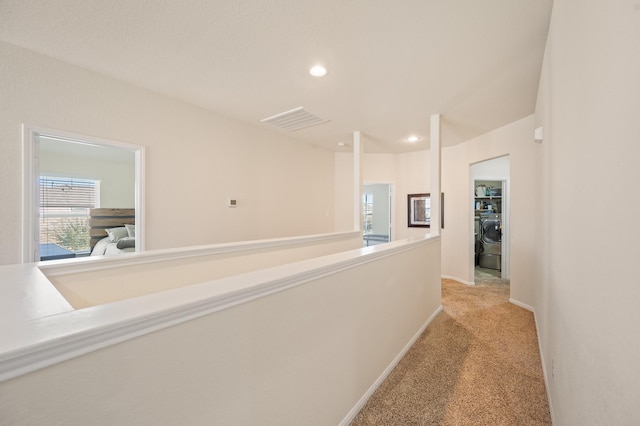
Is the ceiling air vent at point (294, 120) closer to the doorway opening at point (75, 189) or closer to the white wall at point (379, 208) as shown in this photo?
the doorway opening at point (75, 189)

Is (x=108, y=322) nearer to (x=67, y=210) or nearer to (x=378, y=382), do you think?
(x=378, y=382)

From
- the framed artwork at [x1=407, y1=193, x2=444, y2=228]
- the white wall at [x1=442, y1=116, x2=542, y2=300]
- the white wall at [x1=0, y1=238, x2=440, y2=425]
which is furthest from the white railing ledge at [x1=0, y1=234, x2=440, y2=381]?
the framed artwork at [x1=407, y1=193, x2=444, y2=228]

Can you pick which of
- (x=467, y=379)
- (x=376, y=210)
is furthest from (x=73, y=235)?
(x=376, y=210)

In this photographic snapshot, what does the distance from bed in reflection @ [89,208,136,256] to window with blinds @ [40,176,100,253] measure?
0.43 ft

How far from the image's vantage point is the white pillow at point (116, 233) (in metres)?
5.38

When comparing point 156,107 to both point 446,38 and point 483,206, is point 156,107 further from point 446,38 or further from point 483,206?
point 483,206

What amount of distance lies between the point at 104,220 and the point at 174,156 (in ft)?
13.3

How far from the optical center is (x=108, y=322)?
636mm

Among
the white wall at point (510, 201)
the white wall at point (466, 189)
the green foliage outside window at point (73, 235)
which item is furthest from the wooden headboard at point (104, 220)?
the white wall at point (510, 201)

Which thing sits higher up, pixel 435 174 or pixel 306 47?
pixel 306 47

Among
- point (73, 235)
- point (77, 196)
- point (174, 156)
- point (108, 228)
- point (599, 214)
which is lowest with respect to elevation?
point (73, 235)

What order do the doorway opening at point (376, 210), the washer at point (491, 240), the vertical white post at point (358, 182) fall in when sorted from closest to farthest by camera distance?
1. the vertical white post at point (358, 182)
2. the washer at point (491, 240)
3. the doorway opening at point (376, 210)

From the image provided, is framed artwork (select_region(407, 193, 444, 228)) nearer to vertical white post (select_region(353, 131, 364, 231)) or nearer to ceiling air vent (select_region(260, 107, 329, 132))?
vertical white post (select_region(353, 131, 364, 231))

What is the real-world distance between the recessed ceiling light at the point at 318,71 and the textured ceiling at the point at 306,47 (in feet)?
0.21
